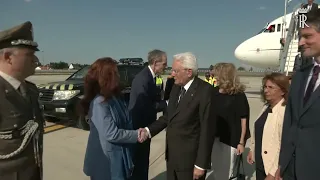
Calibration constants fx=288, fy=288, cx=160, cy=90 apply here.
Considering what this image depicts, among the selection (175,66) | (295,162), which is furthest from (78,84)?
(295,162)

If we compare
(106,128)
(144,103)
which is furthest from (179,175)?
(144,103)

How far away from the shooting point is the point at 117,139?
264 centimetres

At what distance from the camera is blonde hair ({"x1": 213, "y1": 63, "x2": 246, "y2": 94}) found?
3916 mm

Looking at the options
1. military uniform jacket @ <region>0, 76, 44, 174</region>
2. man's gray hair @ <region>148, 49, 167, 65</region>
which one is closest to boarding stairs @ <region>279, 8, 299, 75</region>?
man's gray hair @ <region>148, 49, 167, 65</region>

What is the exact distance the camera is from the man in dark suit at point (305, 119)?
2006 mm

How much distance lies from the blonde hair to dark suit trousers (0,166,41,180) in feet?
8.66

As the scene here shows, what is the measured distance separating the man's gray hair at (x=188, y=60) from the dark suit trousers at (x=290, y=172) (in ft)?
4.11

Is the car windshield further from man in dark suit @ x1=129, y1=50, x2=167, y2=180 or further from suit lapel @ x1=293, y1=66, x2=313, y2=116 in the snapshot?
suit lapel @ x1=293, y1=66, x2=313, y2=116

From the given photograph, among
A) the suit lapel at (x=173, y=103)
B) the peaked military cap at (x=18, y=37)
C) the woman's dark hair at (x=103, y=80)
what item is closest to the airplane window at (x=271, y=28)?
the suit lapel at (x=173, y=103)

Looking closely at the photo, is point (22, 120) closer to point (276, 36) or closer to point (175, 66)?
point (175, 66)

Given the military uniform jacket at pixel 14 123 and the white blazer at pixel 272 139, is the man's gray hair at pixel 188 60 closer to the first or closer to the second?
the white blazer at pixel 272 139

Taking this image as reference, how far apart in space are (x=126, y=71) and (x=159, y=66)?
17.6 feet

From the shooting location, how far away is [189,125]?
114 inches

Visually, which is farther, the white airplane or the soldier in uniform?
the white airplane
